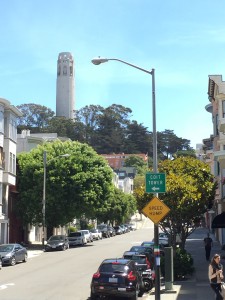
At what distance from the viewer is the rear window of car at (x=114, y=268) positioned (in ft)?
56.0

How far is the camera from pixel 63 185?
46.0 meters

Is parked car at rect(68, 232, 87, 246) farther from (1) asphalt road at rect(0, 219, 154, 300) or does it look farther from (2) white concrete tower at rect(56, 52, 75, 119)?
(2) white concrete tower at rect(56, 52, 75, 119)

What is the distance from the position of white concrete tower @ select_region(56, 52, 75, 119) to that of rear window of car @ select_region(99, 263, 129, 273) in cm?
15909

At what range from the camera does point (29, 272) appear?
26.6 meters

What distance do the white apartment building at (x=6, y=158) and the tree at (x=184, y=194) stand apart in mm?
20644

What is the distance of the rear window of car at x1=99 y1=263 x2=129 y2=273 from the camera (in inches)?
672

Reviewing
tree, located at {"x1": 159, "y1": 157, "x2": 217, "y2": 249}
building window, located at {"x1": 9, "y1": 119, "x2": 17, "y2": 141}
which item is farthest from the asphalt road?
building window, located at {"x1": 9, "y1": 119, "x2": 17, "y2": 141}

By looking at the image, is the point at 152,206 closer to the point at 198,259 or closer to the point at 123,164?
the point at 198,259

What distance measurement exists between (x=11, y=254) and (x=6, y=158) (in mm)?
14621

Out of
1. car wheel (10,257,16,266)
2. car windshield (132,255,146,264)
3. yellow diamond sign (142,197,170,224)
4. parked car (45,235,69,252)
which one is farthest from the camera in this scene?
parked car (45,235,69,252)

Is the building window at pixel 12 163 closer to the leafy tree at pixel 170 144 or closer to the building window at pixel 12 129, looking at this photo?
the building window at pixel 12 129

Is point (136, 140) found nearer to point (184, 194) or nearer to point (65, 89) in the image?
point (65, 89)

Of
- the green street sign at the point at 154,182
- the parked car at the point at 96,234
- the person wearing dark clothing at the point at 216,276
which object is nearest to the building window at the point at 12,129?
the parked car at the point at 96,234

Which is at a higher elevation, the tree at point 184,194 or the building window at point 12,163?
the building window at point 12,163
